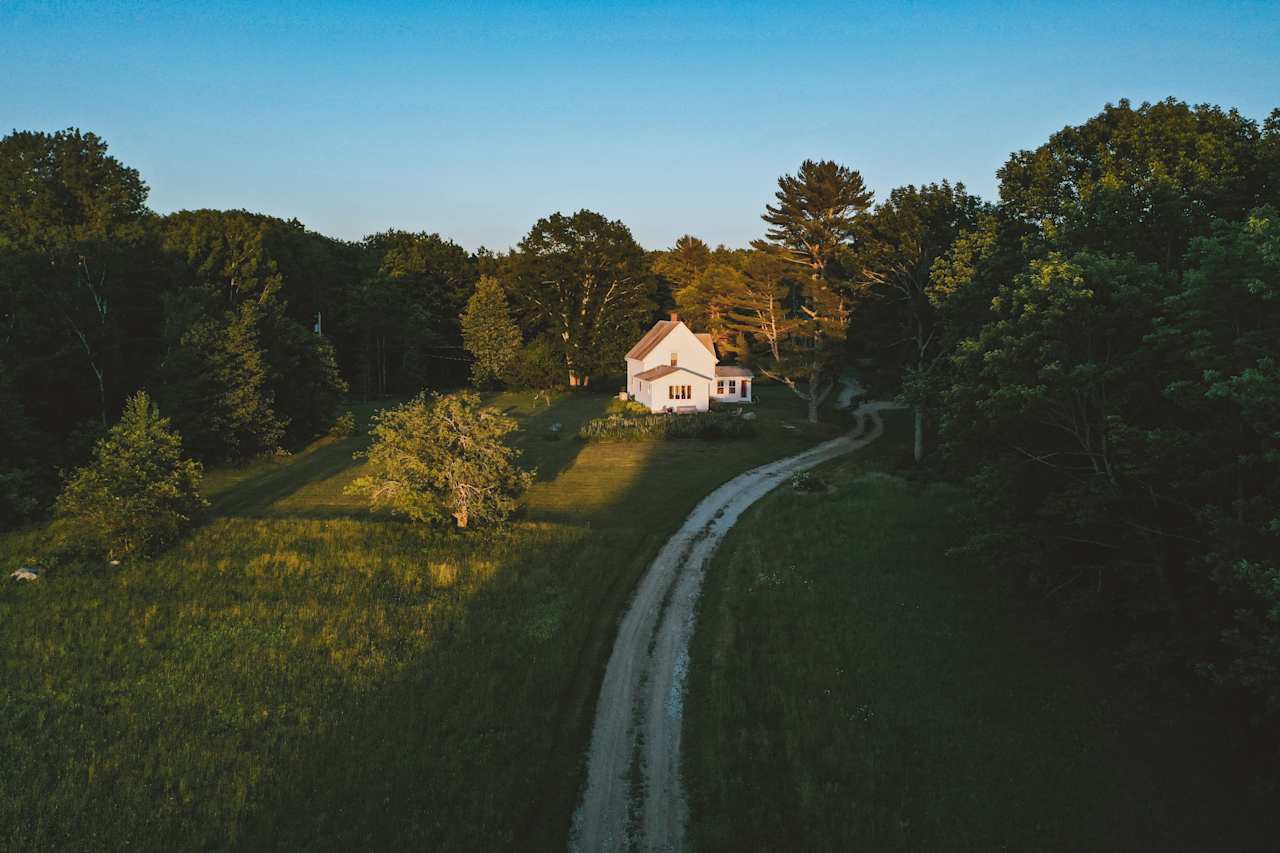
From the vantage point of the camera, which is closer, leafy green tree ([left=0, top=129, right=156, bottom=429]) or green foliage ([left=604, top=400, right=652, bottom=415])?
leafy green tree ([left=0, top=129, right=156, bottom=429])

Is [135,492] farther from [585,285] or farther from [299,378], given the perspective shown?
[585,285]

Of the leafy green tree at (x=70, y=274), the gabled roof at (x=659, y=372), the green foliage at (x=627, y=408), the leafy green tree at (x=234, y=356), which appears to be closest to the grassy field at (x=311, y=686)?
the leafy green tree at (x=70, y=274)

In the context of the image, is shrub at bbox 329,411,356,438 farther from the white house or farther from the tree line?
the tree line

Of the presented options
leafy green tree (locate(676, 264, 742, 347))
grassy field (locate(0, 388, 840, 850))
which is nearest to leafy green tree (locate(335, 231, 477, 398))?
leafy green tree (locate(676, 264, 742, 347))

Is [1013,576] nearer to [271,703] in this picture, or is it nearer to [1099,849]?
[1099,849]

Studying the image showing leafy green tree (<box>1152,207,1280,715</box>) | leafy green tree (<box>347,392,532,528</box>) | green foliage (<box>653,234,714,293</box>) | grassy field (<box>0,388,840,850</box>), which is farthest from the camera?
green foliage (<box>653,234,714,293</box>)

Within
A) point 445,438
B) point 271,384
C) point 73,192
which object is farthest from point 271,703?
point 73,192

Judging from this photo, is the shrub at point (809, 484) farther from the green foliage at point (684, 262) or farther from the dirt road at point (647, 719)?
the green foliage at point (684, 262)
